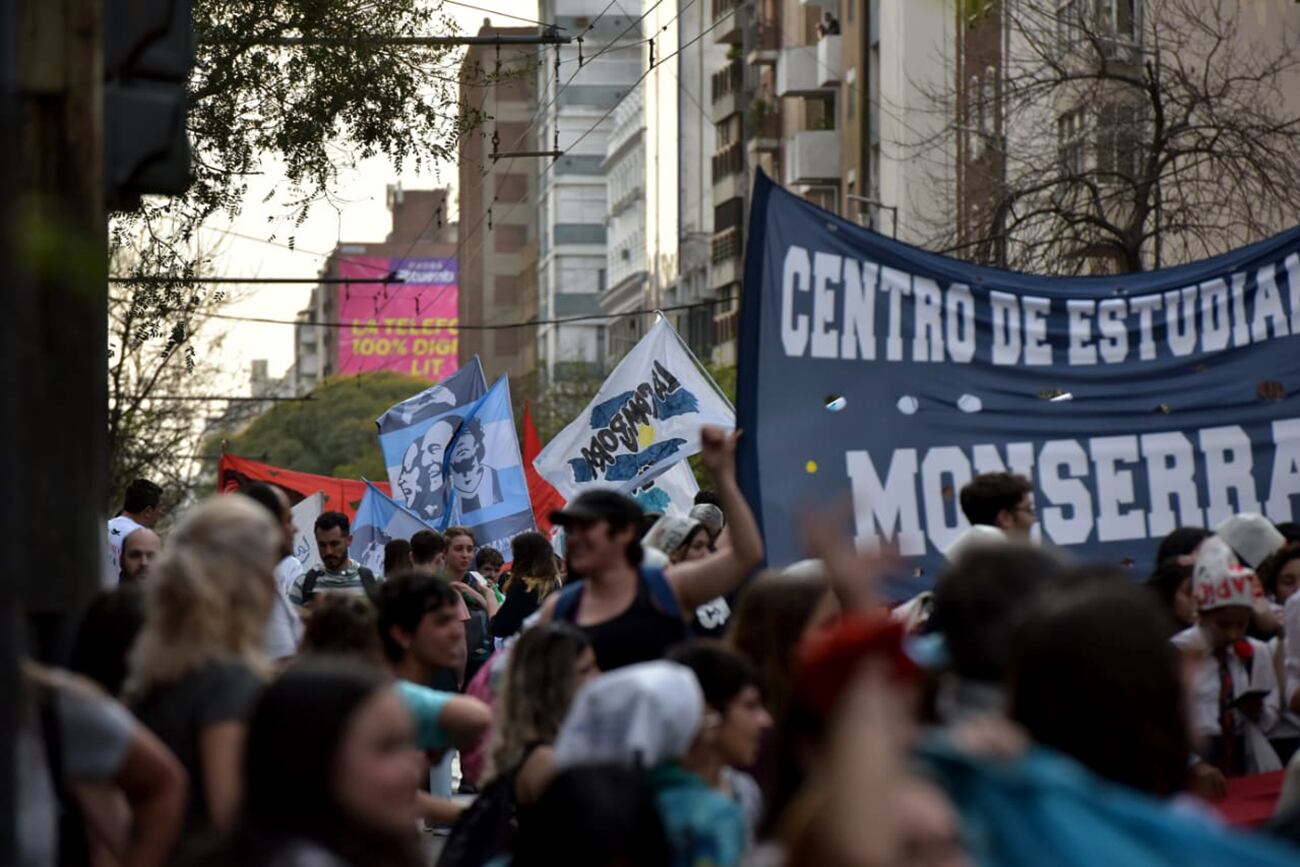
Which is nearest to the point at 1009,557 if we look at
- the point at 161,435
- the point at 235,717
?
the point at 235,717

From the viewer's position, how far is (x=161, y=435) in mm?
55000

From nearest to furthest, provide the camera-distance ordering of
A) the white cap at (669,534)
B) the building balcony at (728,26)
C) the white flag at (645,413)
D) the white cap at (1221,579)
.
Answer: the white cap at (1221,579), the white cap at (669,534), the white flag at (645,413), the building balcony at (728,26)

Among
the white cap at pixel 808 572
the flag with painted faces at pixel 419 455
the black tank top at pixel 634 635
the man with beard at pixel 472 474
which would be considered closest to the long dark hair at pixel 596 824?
the white cap at pixel 808 572

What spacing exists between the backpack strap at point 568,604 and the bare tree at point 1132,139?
1691cm

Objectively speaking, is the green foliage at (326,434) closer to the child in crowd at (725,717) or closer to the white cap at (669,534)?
the white cap at (669,534)

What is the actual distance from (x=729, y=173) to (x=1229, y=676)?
68.6 metres

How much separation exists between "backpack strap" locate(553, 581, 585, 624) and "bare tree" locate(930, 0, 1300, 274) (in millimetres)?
16911

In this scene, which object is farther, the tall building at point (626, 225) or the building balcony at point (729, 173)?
the tall building at point (626, 225)

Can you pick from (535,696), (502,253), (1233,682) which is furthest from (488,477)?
(502,253)

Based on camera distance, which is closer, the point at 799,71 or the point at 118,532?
the point at 118,532

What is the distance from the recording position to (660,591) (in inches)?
289

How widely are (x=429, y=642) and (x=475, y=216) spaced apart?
14899 centimetres

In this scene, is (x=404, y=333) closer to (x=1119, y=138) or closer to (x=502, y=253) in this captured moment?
(x=502, y=253)

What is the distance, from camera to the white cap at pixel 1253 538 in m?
9.48
